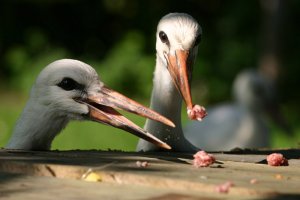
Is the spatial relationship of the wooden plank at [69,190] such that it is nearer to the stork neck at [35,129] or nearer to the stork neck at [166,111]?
the stork neck at [35,129]

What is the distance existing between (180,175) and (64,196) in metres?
0.62

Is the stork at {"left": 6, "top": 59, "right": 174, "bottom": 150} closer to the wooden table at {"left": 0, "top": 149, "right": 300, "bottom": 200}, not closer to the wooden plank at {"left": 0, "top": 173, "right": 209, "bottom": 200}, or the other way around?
the wooden table at {"left": 0, "top": 149, "right": 300, "bottom": 200}

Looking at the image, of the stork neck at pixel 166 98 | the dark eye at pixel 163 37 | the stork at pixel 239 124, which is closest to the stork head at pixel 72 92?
the stork neck at pixel 166 98

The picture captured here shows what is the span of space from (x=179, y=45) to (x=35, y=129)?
1.19 metres

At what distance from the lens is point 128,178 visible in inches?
149

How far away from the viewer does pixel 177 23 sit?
6.24 metres

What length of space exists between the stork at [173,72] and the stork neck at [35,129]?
2.16 feet

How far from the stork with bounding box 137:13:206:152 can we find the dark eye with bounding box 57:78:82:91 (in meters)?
0.65

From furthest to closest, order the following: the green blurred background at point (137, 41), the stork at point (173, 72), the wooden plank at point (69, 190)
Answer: the green blurred background at point (137, 41)
the stork at point (173, 72)
the wooden plank at point (69, 190)

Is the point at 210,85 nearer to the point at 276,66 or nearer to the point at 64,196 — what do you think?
the point at 276,66

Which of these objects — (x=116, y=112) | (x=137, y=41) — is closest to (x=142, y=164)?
(x=116, y=112)

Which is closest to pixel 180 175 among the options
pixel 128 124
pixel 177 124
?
pixel 128 124

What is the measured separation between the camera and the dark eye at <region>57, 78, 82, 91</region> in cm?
554

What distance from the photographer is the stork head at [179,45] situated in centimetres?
600
